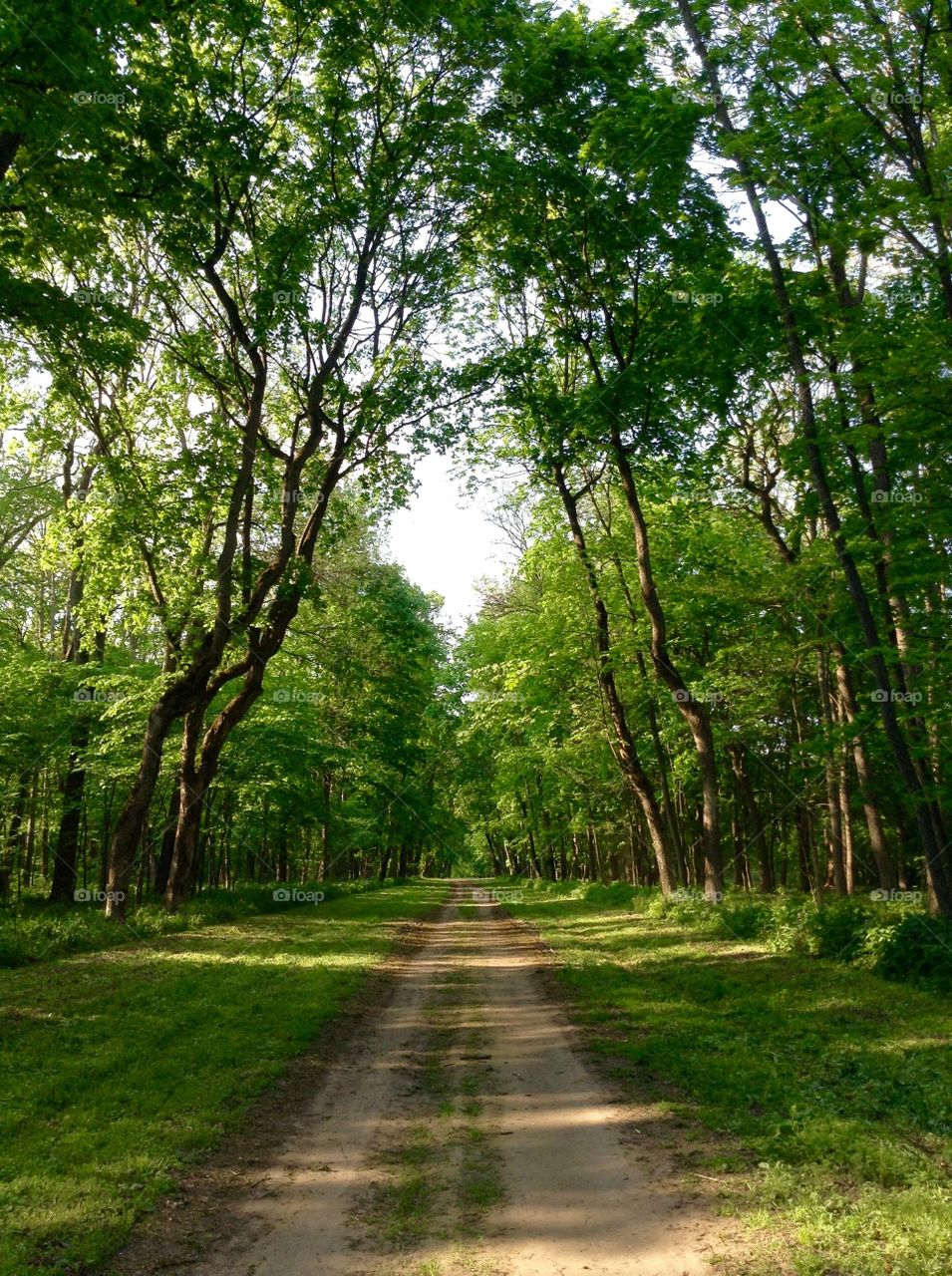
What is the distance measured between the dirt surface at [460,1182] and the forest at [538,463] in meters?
0.11

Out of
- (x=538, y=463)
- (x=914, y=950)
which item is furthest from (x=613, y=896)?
(x=914, y=950)

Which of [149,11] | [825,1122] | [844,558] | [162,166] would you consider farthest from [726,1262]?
[162,166]

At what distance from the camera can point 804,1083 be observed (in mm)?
7336

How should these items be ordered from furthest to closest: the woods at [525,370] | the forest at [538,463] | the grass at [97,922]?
1. the grass at [97,922]
2. the woods at [525,370]
3. the forest at [538,463]

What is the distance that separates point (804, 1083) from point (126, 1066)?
6031 millimetres

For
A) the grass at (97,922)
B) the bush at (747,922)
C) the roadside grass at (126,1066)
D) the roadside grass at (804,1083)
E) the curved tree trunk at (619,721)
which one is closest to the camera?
the roadside grass at (804,1083)

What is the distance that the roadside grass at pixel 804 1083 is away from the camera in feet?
15.4

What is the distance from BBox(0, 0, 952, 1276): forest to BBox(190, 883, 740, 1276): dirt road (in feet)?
0.38

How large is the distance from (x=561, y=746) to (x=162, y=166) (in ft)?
70.6

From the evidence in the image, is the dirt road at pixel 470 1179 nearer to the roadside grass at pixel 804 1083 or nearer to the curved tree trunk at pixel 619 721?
the roadside grass at pixel 804 1083

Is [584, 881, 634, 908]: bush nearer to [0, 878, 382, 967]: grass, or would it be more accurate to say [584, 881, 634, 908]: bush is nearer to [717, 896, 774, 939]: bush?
[717, 896, 774, 939]: bush

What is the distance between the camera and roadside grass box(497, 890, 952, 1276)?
4.68 m

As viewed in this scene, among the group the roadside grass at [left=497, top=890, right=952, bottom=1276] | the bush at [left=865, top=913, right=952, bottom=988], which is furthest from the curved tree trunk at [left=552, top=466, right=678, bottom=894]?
the bush at [left=865, top=913, right=952, bottom=988]

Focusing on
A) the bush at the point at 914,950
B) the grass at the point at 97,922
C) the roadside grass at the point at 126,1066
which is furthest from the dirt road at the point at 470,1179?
A: the grass at the point at 97,922
